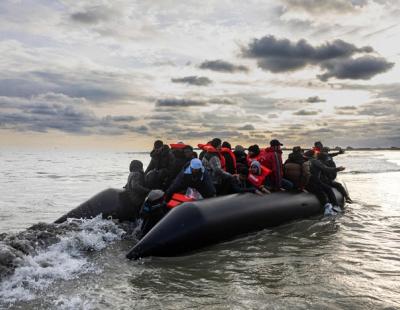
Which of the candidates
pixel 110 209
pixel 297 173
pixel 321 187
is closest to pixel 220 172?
pixel 110 209

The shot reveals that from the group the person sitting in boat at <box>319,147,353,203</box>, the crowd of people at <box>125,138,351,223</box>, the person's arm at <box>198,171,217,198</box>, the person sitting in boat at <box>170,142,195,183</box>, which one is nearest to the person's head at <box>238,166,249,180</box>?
the crowd of people at <box>125,138,351,223</box>

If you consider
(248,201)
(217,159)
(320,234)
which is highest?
(217,159)

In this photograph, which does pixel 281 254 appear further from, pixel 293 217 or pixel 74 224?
pixel 74 224

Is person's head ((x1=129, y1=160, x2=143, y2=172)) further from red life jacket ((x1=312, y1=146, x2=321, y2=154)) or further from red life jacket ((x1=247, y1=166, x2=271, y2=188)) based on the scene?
red life jacket ((x1=312, y1=146, x2=321, y2=154))

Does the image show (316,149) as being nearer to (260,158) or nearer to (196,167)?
(260,158)

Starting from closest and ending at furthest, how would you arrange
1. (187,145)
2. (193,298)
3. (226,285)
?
(193,298), (226,285), (187,145)

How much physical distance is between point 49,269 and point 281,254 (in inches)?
151

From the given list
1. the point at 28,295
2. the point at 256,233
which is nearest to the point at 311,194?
the point at 256,233

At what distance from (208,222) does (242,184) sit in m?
2.34

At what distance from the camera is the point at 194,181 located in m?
8.06

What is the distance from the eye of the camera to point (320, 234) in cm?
902

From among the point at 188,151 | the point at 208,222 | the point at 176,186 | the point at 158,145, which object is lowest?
the point at 208,222

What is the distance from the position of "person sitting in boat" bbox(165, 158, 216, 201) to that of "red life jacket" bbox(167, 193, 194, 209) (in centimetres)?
16

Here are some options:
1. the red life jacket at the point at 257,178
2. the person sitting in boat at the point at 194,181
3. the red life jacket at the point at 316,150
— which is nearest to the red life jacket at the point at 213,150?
the red life jacket at the point at 257,178
